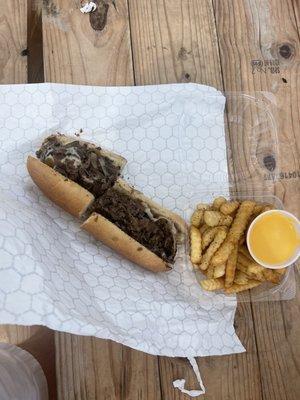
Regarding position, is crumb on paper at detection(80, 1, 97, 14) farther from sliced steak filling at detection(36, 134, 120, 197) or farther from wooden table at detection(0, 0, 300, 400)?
sliced steak filling at detection(36, 134, 120, 197)

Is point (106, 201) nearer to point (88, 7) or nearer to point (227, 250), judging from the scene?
point (227, 250)

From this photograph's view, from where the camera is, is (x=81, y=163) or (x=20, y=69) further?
(x=20, y=69)

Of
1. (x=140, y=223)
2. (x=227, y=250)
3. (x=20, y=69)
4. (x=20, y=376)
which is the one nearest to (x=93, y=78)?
(x=20, y=69)

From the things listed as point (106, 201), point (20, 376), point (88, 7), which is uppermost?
point (88, 7)

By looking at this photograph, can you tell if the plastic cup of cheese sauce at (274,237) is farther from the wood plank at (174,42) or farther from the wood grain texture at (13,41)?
the wood grain texture at (13,41)

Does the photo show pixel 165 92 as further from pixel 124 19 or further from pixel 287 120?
pixel 287 120

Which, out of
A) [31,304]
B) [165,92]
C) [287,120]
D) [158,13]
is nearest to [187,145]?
[165,92]
